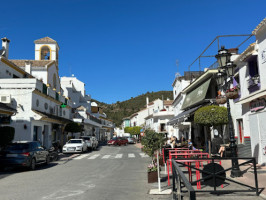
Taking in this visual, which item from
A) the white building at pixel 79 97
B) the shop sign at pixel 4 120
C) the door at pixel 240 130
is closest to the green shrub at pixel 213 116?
the door at pixel 240 130

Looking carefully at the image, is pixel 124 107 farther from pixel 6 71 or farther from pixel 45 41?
pixel 6 71

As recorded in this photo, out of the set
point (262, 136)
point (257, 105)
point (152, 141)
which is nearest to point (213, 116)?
point (257, 105)

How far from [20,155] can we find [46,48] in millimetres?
27539

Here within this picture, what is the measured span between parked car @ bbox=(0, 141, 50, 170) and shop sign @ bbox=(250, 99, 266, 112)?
39.2 feet

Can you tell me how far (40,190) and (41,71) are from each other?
25.9 metres

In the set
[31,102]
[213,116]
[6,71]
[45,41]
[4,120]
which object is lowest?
[213,116]

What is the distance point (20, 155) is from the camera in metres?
12.7

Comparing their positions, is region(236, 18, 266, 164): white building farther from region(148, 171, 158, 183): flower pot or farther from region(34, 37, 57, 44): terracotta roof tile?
region(34, 37, 57, 44): terracotta roof tile

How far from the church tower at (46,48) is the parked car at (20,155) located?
83.3 feet

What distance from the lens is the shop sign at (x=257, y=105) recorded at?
11.9 meters

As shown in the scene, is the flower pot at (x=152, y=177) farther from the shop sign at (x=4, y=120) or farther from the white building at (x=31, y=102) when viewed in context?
the white building at (x=31, y=102)

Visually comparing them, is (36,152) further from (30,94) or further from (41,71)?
(41,71)

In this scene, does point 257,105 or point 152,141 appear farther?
point 257,105

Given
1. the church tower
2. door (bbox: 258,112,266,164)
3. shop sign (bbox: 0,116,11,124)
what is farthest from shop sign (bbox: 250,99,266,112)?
the church tower
